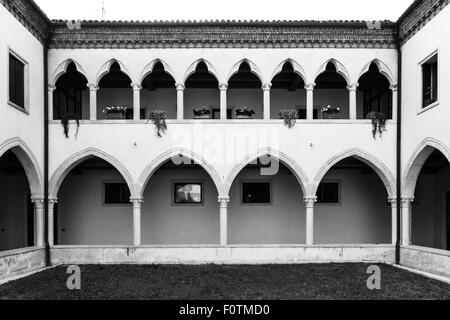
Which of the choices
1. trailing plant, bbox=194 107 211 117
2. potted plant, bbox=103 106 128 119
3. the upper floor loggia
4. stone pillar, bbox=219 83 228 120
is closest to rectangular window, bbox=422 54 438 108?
the upper floor loggia

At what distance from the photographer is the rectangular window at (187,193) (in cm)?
1512

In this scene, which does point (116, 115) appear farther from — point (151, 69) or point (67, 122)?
point (151, 69)

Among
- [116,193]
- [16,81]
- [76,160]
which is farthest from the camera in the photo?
[116,193]

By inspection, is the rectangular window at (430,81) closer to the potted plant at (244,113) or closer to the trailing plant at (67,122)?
the potted plant at (244,113)

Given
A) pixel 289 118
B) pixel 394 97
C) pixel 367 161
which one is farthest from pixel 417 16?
pixel 289 118

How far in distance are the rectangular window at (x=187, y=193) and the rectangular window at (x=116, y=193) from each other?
1.88m

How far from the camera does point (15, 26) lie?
35.5ft

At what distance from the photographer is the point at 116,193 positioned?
49.6ft

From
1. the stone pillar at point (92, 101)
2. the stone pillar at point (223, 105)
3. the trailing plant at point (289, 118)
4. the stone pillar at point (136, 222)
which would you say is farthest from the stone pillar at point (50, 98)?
the trailing plant at point (289, 118)

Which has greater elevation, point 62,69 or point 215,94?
point 62,69

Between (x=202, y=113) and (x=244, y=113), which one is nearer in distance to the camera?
(x=244, y=113)

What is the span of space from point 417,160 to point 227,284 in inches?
270

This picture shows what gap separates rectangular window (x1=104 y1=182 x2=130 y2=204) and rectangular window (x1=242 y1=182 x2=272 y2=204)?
14.8ft

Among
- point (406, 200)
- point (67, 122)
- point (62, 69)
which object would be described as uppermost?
point (62, 69)
